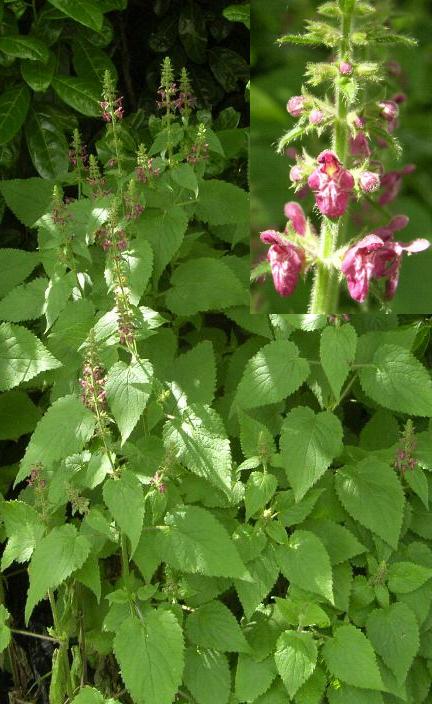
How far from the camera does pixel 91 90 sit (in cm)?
245

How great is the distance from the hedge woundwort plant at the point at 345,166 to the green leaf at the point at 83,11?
561 mm

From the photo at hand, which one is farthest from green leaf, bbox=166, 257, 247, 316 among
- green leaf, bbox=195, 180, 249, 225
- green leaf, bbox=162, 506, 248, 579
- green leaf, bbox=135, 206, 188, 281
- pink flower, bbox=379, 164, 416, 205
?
green leaf, bbox=162, 506, 248, 579

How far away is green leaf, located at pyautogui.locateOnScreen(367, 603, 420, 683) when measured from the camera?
185 cm

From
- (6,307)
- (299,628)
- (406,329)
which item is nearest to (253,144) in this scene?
(406,329)

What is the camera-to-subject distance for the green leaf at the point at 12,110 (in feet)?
7.89

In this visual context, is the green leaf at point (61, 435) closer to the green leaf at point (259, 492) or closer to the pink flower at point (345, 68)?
the green leaf at point (259, 492)

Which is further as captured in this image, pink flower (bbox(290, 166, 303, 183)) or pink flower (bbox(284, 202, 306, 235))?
pink flower (bbox(284, 202, 306, 235))

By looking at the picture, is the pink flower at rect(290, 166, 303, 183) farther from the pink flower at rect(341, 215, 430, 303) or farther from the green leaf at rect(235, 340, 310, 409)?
the green leaf at rect(235, 340, 310, 409)

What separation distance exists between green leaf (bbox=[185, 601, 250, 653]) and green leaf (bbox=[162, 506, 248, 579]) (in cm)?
17

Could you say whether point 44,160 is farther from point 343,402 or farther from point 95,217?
point 343,402

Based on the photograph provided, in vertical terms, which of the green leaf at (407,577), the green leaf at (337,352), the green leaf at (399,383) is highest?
the green leaf at (337,352)

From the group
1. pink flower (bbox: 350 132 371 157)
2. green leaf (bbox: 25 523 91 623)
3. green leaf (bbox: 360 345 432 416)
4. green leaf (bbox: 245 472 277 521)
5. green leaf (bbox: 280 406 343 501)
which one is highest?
pink flower (bbox: 350 132 371 157)

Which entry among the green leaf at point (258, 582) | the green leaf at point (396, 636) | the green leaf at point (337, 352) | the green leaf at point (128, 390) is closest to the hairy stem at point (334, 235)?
the green leaf at point (337, 352)

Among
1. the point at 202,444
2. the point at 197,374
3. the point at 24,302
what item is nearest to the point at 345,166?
the point at 197,374
